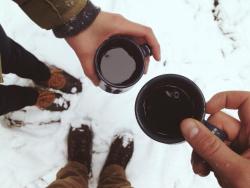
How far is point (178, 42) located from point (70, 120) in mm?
704

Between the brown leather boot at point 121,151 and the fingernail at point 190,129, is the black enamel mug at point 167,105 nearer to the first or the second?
the fingernail at point 190,129

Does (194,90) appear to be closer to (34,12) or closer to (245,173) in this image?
(245,173)

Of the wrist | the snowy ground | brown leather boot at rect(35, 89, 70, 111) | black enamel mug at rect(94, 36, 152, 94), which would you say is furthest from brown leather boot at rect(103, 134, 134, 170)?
the wrist

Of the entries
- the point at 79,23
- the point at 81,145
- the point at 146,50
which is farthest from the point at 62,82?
A: the point at 146,50

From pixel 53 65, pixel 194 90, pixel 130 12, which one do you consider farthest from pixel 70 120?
pixel 194 90

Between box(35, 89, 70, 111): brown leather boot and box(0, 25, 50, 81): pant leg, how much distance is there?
0.10m

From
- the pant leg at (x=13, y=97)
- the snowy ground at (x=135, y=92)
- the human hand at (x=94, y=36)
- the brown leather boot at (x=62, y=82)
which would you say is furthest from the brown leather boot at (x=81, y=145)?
the human hand at (x=94, y=36)

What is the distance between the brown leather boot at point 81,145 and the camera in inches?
71.7

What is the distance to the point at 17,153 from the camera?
1.84m

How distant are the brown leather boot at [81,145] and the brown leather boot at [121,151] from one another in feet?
0.35

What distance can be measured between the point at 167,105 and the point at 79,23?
0.43 metres

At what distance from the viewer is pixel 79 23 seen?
129 cm

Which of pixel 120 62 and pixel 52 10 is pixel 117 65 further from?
pixel 52 10

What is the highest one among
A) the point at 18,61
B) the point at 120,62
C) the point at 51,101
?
the point at 120,62
